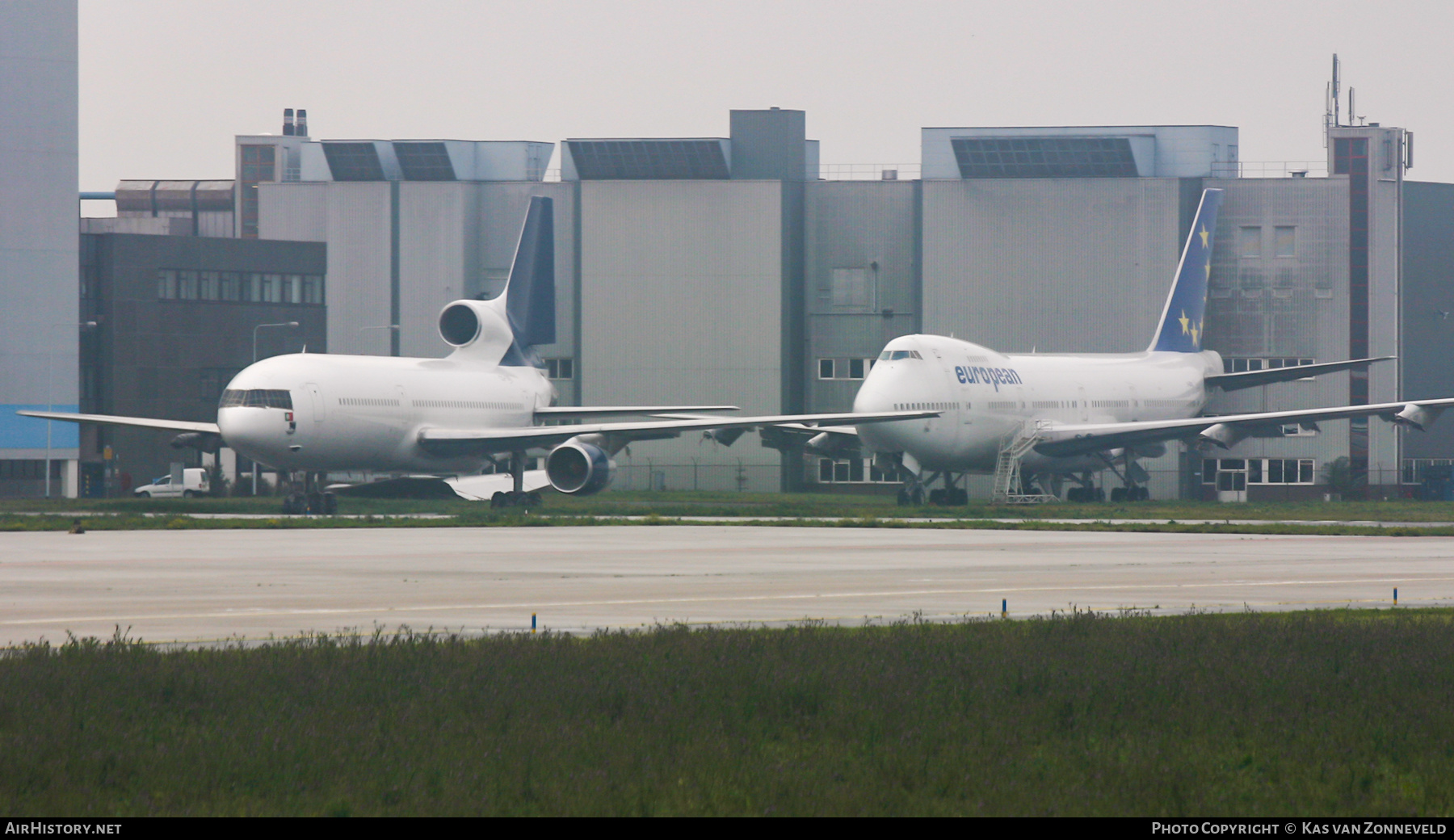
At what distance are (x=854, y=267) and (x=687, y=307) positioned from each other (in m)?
9.06

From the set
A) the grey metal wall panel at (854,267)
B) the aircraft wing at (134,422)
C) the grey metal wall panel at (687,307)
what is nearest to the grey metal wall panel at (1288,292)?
the grey metal wall panel at (854,267)

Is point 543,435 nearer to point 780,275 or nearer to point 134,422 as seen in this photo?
point 134,422

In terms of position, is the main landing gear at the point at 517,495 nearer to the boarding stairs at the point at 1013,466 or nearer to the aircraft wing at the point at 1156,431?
the boarding stairs at the point at 1013,466

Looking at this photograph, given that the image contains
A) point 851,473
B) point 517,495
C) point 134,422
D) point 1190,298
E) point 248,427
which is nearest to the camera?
point 248,427

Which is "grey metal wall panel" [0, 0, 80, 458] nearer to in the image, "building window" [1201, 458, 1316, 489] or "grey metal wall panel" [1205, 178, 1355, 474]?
"grey metal wall panel" [1205, 178, 1355, 474]

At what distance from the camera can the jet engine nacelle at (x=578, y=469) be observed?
163ft

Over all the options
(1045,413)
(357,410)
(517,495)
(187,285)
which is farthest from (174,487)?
(1045,413)

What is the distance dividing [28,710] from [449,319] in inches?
2036

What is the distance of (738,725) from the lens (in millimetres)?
10125

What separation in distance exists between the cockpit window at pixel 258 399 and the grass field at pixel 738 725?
34.4 meters

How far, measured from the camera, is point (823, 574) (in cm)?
2395

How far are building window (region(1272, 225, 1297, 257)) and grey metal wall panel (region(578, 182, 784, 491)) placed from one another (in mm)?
24831

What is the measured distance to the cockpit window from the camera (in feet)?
154

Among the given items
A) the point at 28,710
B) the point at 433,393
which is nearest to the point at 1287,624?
the point at 28,710
